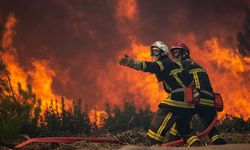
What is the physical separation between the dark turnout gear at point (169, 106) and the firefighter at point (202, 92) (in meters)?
0.25

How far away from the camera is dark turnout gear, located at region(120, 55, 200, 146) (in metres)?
7.92

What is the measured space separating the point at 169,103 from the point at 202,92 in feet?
2.08

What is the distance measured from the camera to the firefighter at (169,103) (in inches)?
311

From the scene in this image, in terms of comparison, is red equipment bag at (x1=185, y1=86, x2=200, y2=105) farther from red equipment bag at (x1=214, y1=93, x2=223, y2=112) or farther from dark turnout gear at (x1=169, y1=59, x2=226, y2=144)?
red equipment bag at (x1=214, y1=93, x2=223, y2=112)

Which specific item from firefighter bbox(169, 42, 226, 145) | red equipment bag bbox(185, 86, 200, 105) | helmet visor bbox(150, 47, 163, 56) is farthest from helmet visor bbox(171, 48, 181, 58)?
red equipment bag bbox(185, 86, 200, 105)

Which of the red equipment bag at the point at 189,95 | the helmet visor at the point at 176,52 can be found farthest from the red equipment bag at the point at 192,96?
the helmet visor at the point at 176,52

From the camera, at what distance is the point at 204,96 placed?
8.16 m

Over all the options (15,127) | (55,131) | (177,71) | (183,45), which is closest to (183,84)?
(177,71)

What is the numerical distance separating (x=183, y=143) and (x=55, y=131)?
5476 millimetres

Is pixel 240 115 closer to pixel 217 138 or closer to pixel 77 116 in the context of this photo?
pixel 77 116

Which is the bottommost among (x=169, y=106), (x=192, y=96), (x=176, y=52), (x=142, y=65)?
(x=169, y=106)

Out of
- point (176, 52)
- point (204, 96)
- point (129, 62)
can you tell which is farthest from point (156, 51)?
point (204, 96)

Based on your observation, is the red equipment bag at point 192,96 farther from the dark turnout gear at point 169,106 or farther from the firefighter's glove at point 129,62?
the firefighter's glove at point 129,62

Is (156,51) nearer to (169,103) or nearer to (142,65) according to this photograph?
(142,65)
